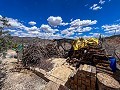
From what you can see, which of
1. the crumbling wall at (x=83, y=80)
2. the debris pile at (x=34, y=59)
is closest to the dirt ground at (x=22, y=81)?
the debris pile at (x=34, y=59)

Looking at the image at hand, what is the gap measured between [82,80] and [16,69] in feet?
16.2

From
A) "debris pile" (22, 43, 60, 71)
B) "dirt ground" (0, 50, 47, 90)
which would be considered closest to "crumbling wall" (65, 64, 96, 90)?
"dirt ground" (0, 50, 47, 90)

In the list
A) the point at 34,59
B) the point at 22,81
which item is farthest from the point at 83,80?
the point at 34,59

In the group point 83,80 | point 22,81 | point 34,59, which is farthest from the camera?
point 34,59

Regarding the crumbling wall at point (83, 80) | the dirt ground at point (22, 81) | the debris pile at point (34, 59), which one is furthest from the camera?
the debris pile at point (34, 59)

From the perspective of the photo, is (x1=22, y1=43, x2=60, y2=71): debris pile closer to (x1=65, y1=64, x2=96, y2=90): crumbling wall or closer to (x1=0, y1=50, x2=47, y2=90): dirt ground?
(x1=0, y1=50, x2=47, y2=90): dirt ground

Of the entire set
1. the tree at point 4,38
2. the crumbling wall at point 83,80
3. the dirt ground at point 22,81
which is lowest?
the dirt ground at point 22,81

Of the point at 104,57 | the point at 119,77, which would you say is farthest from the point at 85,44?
the point at 119,77

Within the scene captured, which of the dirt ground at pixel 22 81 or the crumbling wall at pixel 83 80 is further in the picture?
the dirt ground at pixel 22 81

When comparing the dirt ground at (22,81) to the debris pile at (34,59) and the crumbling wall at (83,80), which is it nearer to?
the debris pile at (34,59)

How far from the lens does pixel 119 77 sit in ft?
16.5

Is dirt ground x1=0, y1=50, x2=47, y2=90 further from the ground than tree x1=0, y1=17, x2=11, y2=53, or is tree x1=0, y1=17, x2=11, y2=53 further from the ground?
tree x1=0, y1=17, x2=11, y2=53

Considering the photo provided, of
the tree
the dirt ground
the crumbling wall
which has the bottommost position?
the dirt ground

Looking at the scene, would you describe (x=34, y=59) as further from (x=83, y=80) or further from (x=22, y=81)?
(x=83, y=80)
